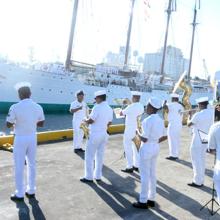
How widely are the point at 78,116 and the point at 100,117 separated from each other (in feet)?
11.8

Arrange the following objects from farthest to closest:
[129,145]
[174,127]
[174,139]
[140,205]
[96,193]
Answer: [174,127] < [174,139] < [129,145] < [96,193] < [140,205]

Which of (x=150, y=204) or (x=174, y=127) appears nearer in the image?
(x=150, y=204)

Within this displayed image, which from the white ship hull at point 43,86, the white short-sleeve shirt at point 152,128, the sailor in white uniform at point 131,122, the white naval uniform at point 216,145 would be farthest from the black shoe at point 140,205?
the white ship hull at point 43,86

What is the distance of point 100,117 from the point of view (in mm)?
7402

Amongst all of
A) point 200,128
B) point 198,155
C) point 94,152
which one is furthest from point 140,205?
point 200,128

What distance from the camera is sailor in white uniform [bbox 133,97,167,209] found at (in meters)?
6.00

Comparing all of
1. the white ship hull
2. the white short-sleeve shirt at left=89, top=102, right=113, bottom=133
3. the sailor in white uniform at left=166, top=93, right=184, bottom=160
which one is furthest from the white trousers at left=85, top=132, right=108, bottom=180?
the white ship hull

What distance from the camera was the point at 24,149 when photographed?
6086 millimetres

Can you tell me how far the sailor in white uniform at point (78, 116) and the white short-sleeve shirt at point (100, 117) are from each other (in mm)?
2968

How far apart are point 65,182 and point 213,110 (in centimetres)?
336

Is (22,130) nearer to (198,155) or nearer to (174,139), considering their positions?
(198,155)

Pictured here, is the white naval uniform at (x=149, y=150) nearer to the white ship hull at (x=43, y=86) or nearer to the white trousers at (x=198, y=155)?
the white trousers at (x=198, y=155)

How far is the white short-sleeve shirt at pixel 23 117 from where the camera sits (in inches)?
236

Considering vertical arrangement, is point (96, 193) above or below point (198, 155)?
below
